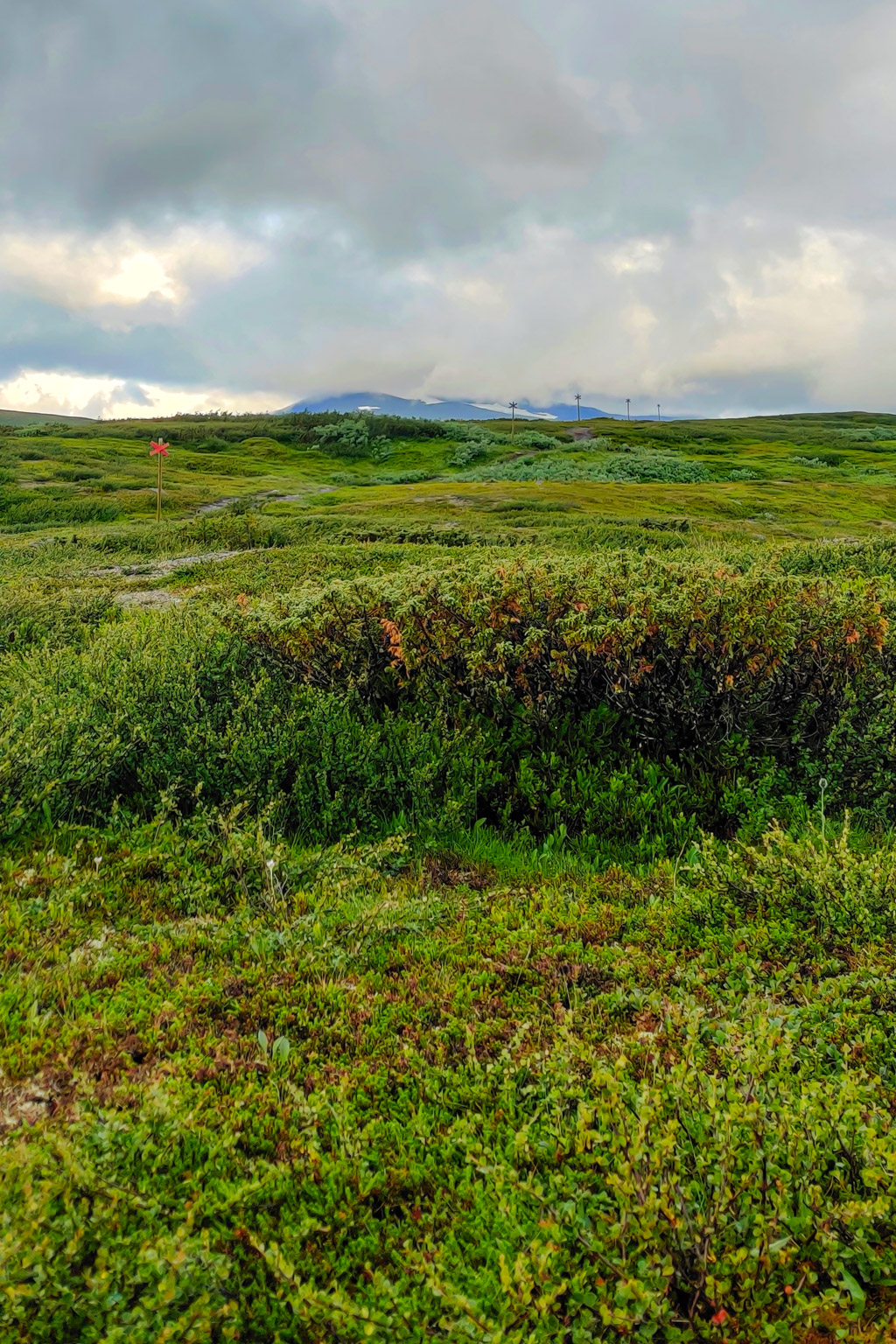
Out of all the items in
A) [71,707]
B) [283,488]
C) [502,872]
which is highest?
[283,488]

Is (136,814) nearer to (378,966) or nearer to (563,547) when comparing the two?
(378,966)

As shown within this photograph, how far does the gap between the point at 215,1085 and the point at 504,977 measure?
1.34 m

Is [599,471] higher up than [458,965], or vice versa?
[599,471]

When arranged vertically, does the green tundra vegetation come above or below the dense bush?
below

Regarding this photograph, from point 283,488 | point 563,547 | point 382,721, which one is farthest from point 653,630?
point 283,488

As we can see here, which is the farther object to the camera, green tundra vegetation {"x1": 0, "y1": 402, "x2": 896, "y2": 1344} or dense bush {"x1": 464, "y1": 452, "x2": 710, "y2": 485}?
dense bush {"x1": 464, "y1": 452, "x2": 710, "y2": 485}

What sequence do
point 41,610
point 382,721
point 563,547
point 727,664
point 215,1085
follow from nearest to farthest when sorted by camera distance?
point 215,1085 → point 727,664 → point 382,721 → point 41,610 → point 563,547

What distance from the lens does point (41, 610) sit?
10.2 meters

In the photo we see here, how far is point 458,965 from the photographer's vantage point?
3.47 m

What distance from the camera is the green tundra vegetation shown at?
1982 millimetres

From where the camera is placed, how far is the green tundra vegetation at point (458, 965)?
1982mm

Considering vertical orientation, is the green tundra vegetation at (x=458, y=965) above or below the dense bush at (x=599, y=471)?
below

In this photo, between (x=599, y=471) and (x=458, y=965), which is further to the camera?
(x=599, y=471)

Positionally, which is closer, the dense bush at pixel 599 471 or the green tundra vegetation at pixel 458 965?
the green tundra vegetation at pixel 458 965
